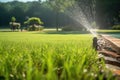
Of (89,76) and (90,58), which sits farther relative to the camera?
(90,58)

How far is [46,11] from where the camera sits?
341ft

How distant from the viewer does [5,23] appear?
10494 cm

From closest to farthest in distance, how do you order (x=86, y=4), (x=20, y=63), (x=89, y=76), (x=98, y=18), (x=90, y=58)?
(x=89, y=76)
(x=20, y=63)
(x=90, y=58)
(x=86, y=4)
(x=98, y=18)

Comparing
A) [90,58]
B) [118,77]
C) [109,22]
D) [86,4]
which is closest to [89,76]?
[118,77]

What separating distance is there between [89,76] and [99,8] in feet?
220

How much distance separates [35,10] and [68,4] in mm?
44858

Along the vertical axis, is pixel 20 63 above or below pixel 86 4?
below

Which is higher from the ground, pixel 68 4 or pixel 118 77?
pixel 68 4

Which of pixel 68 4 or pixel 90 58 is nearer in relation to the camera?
pixel 90 58

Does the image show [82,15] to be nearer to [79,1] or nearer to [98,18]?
[79,1]

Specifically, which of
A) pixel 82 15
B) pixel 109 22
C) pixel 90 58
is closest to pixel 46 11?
pixel 109 22

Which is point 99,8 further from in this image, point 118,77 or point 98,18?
point 118,77

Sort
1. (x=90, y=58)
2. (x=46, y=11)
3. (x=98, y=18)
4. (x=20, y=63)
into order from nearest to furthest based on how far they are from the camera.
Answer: (x=20, y=63), (x=90, y=58), (x=98, y=18), (x=46, y=11)

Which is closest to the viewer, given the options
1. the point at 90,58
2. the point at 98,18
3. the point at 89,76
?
the point at 89,76
